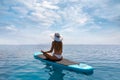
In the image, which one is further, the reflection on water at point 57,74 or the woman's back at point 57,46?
the woman's back at point 57,46

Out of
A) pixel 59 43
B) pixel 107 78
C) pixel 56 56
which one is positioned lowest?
pixel 107 78

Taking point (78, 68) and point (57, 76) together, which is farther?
point (78, 68)

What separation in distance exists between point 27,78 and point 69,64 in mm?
3918

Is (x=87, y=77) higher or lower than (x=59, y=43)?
lower

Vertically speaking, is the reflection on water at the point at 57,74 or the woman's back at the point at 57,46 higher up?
the woman's back at the point at 57,46

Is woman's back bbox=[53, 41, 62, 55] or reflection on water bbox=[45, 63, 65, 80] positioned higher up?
woman's back bbox=[53, 41, 62, 55]

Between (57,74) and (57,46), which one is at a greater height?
(57,46)

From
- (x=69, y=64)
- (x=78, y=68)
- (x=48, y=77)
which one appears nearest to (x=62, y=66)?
(x=69, y=64)

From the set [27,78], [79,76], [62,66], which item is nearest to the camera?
[27,78]

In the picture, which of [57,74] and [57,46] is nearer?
[57,74]

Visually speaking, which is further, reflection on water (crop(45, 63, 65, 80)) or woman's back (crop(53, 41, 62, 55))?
woman's back (crop(53, 41, 62, 55))

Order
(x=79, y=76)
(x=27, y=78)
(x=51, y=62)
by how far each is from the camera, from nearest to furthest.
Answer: (x=27, y=78) → (x=79, y=76) → (x=51, y=62)

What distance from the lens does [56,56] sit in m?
14.6

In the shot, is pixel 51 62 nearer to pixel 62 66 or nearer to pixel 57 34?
pixel 62 66
